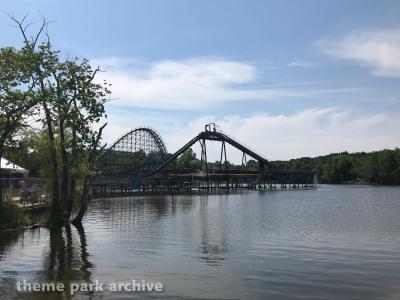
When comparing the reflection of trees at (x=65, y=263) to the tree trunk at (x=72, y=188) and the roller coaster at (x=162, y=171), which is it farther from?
the roller coaster at (x=162, y=171)

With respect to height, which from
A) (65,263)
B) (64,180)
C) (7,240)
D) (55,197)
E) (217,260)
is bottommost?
(217,260)

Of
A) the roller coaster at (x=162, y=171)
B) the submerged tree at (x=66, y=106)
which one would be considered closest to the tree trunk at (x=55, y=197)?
the submerged tree at (x=66, y=106)

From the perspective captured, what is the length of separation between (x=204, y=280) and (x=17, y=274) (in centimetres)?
666

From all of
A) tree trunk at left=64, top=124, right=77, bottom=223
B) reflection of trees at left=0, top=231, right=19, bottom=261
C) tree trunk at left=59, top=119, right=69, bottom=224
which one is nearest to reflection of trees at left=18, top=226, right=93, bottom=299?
reflection of trees at left=0, top=231, right=19, bottom=261

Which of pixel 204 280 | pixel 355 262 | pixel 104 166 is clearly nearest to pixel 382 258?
pixel 355 262

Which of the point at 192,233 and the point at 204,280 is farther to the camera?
the point at 192,233

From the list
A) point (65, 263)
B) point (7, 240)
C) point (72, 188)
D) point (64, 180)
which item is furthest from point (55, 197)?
point (65, 263)

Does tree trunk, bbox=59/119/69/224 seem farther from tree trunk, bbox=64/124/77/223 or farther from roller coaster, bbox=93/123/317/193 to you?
roller coaster, bbox=93/123/317/193

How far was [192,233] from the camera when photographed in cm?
3091

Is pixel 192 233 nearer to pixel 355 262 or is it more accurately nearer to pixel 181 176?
pixel 355 262

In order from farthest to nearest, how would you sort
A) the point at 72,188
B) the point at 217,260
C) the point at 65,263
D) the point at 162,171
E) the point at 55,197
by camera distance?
the point at 162,171, the point at 72,188, the point at 55,197, the point at 217,260, the point at 65,263

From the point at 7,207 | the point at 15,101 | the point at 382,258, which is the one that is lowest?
the point at 382,258

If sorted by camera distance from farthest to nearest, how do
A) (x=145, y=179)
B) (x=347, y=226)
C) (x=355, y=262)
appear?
(x=145, y=179) < (x=347, y=226) < (x=355, y=262)

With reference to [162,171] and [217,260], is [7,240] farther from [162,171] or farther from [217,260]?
[162,171]
